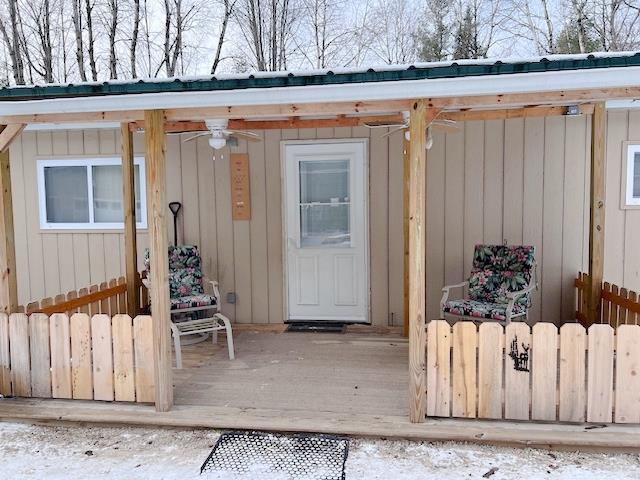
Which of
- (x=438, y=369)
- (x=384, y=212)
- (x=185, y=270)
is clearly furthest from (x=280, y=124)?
(x=438, y=369)

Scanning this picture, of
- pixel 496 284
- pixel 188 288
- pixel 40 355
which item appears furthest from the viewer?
pixel 188 288

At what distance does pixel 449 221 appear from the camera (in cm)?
517

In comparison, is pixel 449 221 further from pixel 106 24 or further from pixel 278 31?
pixel 106 24

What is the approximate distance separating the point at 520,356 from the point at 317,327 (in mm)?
2679

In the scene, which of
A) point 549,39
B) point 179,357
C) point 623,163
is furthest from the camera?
point 549,39

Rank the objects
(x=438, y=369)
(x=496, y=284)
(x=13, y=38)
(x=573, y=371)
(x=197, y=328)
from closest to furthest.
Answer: (x=573, y=371)
(x=438, y=369)
(x=197, y=328)
(x=496, y=284)
(x=13, y=38)

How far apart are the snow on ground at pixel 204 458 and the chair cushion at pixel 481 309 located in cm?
167

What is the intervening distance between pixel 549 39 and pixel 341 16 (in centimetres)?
478

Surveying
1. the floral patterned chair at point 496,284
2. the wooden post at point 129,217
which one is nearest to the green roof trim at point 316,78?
the wooden post at point 129,217

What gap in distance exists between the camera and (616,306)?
3984 millimetres

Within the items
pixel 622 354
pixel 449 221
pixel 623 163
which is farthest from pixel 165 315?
pixel 623 163

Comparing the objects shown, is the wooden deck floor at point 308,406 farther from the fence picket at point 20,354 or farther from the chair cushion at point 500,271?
the chair cushion at point 500,271

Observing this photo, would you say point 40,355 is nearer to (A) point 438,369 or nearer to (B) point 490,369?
(A) point 438,369

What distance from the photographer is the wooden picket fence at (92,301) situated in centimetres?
385
